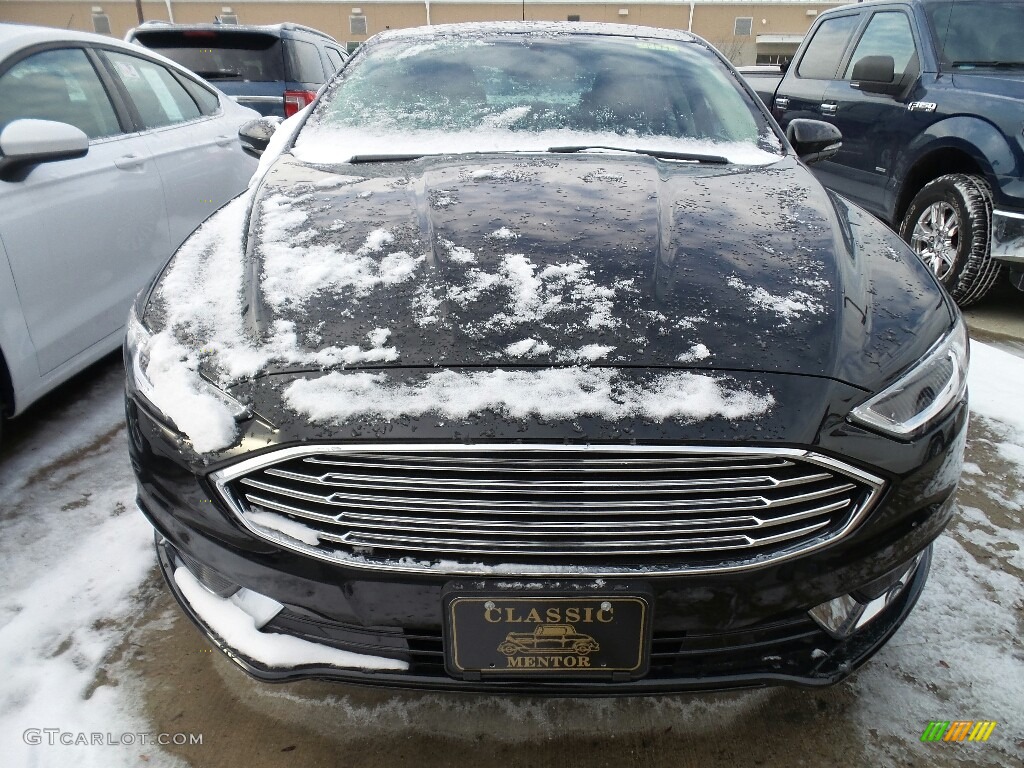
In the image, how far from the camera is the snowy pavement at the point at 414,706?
1.57 metres

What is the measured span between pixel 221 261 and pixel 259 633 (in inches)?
33.7

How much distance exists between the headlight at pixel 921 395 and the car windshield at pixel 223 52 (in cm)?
635

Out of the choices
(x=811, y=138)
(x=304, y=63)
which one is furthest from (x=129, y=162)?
(x=304, y=63)

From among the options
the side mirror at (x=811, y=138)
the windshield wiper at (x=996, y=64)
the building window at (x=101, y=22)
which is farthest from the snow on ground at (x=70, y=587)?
the building window at (x=101, y=22)

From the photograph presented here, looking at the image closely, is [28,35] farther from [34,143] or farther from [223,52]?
[223,52]

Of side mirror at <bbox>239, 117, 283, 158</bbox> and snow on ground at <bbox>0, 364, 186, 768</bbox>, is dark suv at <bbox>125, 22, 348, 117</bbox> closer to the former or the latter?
side mirror at <bbox>239, 117, 283, 158</bbox>

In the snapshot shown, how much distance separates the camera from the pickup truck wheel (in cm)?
401

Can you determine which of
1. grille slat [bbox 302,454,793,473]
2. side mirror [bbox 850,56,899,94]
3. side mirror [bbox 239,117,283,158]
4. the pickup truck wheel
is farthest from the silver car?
side mirror [bbox 850,56,899,94]

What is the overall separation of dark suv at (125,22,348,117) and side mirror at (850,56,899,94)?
436cm

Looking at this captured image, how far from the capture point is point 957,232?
419 centimetres

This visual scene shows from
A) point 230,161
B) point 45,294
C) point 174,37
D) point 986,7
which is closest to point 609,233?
point 45,294

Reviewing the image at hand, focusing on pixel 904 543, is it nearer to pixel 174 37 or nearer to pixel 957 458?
pixel 957 458

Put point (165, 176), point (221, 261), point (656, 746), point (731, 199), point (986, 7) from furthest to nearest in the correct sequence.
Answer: point (986, 7) < point (165, 176) < point (731, 199) < point (221, 261) < point (656, 746)

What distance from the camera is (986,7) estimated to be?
14.7 ft
